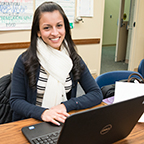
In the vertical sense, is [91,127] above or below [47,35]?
below

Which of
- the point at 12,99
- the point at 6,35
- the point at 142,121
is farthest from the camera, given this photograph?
the point at 6,35

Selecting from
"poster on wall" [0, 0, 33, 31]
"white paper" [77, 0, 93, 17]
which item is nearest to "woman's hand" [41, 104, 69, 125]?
"poster on wall" [0, 0, 33, 31]

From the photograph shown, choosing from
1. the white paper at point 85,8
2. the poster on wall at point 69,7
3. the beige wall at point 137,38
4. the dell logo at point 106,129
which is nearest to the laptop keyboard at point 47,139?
the dell logo at point 106,129

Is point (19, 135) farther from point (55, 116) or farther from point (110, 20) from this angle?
point (110, 20)

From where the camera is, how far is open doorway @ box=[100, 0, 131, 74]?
4.94m

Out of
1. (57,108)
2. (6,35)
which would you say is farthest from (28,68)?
(6,35)

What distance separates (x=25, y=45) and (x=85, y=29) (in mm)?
1119

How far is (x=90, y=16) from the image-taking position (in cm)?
352

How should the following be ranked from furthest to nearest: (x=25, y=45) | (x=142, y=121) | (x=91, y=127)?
(x=25, y=45) → (x=142, y=121) → (x=91, y=127)

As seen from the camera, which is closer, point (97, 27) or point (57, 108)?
point (57, 108)

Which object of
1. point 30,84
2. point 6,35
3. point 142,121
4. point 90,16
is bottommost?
point 142,121

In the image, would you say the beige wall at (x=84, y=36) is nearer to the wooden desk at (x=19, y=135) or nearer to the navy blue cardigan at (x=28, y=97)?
the navy blue cardigan at (x=28, y=97)

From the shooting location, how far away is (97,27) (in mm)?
3666

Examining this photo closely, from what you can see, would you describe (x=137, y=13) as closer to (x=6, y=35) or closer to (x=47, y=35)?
(x=6, y=35)
